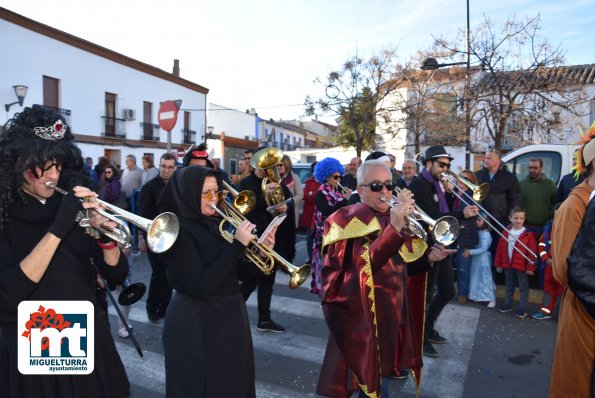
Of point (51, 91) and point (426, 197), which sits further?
point (51, 91)

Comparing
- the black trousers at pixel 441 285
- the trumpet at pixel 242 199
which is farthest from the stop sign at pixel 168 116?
the black trousers at pixel 441 285

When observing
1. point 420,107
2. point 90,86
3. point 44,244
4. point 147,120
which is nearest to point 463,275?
point 44,244

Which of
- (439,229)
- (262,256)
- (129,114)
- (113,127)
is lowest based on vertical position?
(262,256)

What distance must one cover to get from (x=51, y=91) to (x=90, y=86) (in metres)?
2.69

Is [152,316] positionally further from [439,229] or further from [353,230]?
[439,229]

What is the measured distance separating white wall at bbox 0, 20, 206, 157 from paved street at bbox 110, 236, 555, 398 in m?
19.7

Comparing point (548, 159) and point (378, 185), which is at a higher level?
point (548, 159)

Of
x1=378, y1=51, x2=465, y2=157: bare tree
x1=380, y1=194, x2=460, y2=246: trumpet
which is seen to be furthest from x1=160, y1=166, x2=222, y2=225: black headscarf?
x1=378, y1=51, x2=465, y2=157: bare tree

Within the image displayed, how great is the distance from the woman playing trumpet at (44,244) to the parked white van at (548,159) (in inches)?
308

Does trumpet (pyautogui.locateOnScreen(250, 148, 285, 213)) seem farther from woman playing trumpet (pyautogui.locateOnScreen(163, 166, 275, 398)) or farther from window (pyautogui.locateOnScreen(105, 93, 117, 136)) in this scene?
window (pyautogui.locateOnScreen(105, 93, 117, 136))

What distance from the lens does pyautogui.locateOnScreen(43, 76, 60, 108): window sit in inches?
870

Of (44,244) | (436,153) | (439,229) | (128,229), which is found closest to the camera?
(44,244)

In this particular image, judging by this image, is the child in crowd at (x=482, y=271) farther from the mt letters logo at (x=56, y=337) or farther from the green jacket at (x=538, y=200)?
the mt letters logo at (x=56, y=337)

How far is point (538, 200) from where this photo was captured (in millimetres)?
6840
